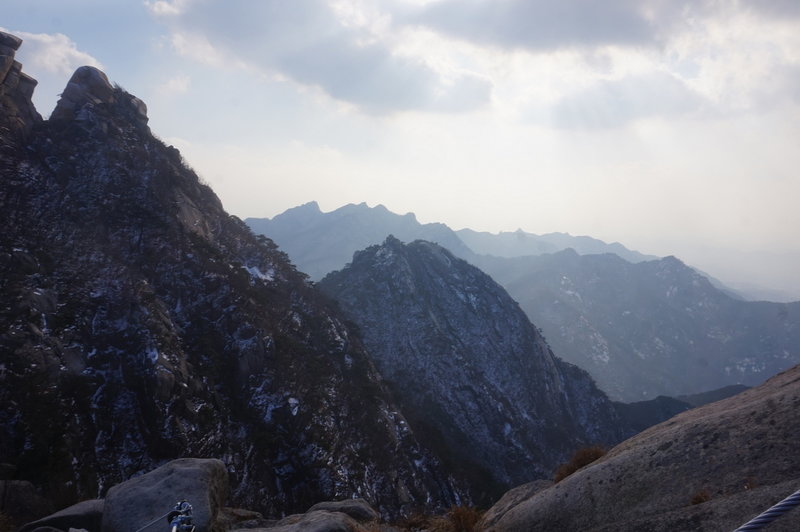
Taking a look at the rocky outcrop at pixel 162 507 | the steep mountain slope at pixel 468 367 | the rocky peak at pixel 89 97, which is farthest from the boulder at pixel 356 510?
the rocky peak at pixel 89 97

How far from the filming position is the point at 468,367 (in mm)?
71312

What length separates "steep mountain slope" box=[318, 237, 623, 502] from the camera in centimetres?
6282

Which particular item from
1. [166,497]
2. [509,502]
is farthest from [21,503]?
[509,502]

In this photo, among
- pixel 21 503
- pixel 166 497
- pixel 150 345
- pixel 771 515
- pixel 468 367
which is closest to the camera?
pixel 771 515

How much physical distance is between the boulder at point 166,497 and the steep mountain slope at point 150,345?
540 inches

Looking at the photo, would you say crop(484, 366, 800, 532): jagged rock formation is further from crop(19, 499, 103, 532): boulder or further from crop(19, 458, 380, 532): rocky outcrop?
crop(19, 499, 103, 532): boulder

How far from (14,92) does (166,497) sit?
44.9m

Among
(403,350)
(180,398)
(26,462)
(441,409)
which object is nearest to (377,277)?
(403,350)

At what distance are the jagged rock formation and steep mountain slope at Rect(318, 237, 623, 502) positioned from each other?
40.5m

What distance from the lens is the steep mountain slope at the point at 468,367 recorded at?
62822mm

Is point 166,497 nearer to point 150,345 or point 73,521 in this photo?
point 73,521

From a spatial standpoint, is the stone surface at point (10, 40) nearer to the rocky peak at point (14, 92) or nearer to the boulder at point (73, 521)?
the rocky peak at point (14, 92)

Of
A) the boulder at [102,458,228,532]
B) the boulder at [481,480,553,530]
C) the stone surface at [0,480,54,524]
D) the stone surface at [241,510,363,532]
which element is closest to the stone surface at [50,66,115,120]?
the stone surface at [0,480,54,524]

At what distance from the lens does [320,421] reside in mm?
35906
